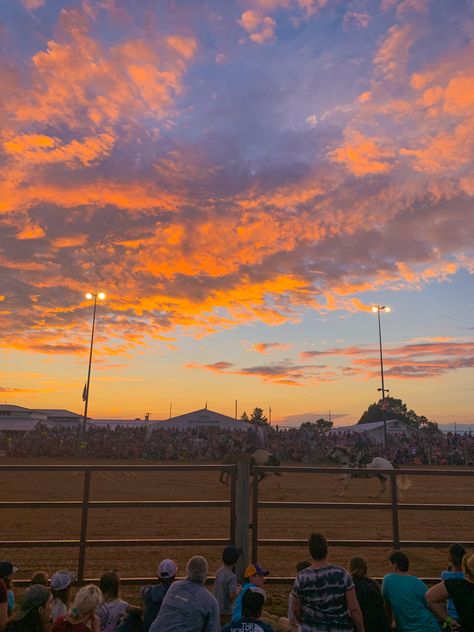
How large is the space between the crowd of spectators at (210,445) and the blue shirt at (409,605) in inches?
1392

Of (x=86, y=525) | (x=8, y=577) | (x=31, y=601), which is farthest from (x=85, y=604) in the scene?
(x=86, y=525)

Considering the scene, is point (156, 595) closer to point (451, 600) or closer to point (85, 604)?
point (85, 604)

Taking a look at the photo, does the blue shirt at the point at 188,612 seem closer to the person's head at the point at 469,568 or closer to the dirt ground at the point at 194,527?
the person's head at the point at 469,568

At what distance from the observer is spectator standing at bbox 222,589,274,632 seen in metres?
3.78

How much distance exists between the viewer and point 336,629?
4215 mm

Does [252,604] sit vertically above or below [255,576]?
above

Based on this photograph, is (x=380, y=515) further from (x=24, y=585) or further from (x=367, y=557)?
(x=24, y=585)

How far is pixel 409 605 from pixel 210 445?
4309 cm

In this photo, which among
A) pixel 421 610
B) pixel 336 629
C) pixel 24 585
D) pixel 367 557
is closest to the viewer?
pixel 336 629

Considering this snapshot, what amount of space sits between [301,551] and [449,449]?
3947cm

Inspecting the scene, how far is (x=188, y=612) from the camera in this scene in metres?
4.25

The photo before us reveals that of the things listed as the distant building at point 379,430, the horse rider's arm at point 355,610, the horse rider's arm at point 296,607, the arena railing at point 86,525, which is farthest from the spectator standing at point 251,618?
the distant building at point 379,430

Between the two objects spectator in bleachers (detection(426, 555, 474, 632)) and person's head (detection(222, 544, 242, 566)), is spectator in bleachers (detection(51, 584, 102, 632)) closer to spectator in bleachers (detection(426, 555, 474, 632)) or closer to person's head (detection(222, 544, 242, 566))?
person's head (detection(222, 544, 242, 566))

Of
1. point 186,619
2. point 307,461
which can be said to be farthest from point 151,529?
point 307,461
